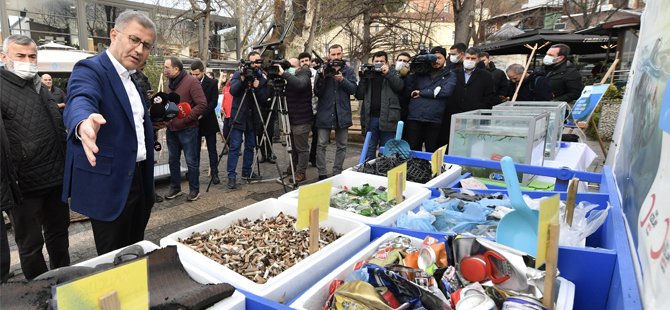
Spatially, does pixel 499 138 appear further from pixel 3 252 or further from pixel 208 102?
pixel 208 102

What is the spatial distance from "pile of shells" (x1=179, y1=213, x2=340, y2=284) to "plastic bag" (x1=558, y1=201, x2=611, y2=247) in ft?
3.08

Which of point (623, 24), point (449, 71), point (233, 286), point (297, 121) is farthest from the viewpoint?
point (623, 24)

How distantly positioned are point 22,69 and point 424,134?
418 centimetres

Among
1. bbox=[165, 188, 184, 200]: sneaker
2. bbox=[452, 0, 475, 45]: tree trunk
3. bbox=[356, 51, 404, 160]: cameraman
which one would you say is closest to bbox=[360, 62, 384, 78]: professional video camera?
bbox=[356, 51, 404, 160]: cameraman

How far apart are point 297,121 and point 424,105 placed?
176 cm

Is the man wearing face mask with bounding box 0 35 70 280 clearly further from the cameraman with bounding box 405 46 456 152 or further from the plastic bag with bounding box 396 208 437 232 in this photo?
the cameraman with bounding box 405 46 456 152

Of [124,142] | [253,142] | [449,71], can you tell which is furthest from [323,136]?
[124,142]

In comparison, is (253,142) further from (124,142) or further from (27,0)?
(27,0)

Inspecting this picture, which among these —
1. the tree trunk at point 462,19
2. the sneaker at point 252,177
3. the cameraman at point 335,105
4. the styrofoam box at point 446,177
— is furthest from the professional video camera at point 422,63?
the tree trunk at point 462,19

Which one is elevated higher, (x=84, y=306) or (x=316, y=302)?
(x=84, y=306)

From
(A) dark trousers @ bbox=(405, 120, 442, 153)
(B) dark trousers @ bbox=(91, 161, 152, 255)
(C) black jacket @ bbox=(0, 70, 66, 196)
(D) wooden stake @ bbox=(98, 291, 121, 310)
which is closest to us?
(D) wooden stake @ bbox=(98, 291, 121, 310)

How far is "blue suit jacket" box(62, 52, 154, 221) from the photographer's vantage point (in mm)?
1796

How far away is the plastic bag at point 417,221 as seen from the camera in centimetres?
169

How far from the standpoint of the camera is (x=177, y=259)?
129 cm
